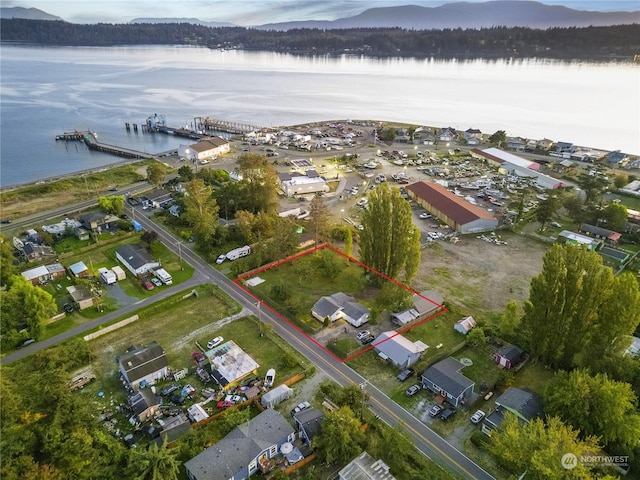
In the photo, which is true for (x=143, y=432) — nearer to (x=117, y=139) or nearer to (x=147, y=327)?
(x=147, y=327)

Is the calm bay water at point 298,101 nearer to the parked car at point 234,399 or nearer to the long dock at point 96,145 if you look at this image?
the long dock at point 96,145

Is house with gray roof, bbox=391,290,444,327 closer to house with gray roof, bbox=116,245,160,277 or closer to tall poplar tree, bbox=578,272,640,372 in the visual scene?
tall poplar tree, bbox=578,272,640,372

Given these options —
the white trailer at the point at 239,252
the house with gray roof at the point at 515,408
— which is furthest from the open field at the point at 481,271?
the white trailer at the point at 239,252

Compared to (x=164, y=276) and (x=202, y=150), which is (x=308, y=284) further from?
(x=202, y=150)

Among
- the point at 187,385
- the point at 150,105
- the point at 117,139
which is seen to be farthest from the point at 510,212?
the point at 150,105

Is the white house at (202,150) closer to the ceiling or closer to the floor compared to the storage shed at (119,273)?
closer to the ceiling

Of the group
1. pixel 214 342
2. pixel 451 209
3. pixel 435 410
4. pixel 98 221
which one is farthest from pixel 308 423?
pixel 98 221

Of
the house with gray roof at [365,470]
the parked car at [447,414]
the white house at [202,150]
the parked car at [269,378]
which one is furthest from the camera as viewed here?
the white house at [202,150]

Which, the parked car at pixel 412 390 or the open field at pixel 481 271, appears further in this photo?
the open field at pixel 481 271
